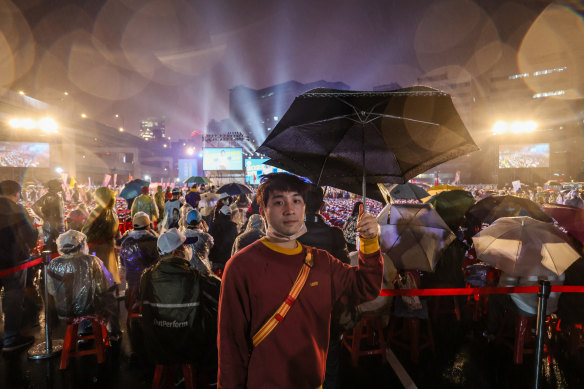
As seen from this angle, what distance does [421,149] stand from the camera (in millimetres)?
2670

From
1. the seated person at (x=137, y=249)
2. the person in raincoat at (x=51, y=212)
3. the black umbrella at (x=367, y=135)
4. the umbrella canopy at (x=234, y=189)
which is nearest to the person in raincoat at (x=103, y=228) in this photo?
the seated person at (x=137, y=249)

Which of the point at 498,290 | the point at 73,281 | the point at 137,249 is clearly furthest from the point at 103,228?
the point at 498,290

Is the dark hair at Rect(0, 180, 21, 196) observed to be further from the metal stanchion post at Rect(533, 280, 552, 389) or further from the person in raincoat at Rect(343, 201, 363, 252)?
the metal stanchion post at Rect(533, 280, 552, 389)

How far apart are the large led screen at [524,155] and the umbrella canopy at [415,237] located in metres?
48.3

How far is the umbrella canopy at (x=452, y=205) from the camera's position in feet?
21.6

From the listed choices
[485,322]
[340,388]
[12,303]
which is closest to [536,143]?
[485,322]

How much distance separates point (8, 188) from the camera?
5141 millimetres

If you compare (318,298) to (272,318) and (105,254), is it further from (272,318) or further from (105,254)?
(105,254)

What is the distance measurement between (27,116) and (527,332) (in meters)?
42.9

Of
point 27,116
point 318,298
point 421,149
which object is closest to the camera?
point 318,298

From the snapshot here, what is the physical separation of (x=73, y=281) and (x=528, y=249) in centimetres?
606

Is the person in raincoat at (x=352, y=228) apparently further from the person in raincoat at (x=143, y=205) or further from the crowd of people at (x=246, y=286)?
the person in raincoat at (x=143, y=205)

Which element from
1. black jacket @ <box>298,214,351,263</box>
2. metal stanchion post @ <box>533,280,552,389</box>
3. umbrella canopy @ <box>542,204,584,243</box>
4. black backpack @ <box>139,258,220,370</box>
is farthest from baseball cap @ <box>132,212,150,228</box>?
umbrella canopy @ <box>542,204,584,243</box>

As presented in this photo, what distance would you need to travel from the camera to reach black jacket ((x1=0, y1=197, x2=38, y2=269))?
478 cm
